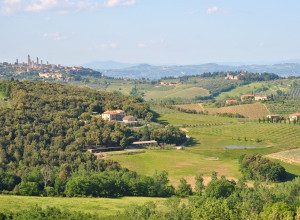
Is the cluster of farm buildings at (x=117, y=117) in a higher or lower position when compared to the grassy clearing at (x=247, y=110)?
higher

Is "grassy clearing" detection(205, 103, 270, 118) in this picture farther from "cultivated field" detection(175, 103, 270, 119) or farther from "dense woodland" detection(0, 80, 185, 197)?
"dense woodland" detection(0, 80, 185, 197)

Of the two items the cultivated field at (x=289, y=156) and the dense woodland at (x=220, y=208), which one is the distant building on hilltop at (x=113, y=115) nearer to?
the cultivated field at (x=289, y=156)

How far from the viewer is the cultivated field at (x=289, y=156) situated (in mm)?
74488

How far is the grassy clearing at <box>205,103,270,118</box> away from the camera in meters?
122

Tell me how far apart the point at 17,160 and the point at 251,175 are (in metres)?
33.2

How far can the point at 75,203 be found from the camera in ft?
159

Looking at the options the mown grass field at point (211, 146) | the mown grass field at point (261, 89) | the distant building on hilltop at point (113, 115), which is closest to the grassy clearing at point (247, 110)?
the mown grass field at point (211, 146)

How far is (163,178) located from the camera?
6003cm

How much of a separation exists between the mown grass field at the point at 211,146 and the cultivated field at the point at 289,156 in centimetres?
222

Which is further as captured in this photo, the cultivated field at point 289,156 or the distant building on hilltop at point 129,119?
the distant building on hilltop at point 129,119

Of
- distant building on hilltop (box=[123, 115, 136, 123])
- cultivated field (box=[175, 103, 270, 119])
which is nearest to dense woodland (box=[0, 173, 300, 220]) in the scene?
distant building on hilltop (box=[123, 115, 136, 123])

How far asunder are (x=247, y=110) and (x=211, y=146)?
43.6 meters

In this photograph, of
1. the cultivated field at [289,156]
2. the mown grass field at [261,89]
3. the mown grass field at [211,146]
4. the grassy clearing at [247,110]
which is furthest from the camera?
the mown grass field at [261,89]

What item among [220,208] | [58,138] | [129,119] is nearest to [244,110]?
[129,119]
